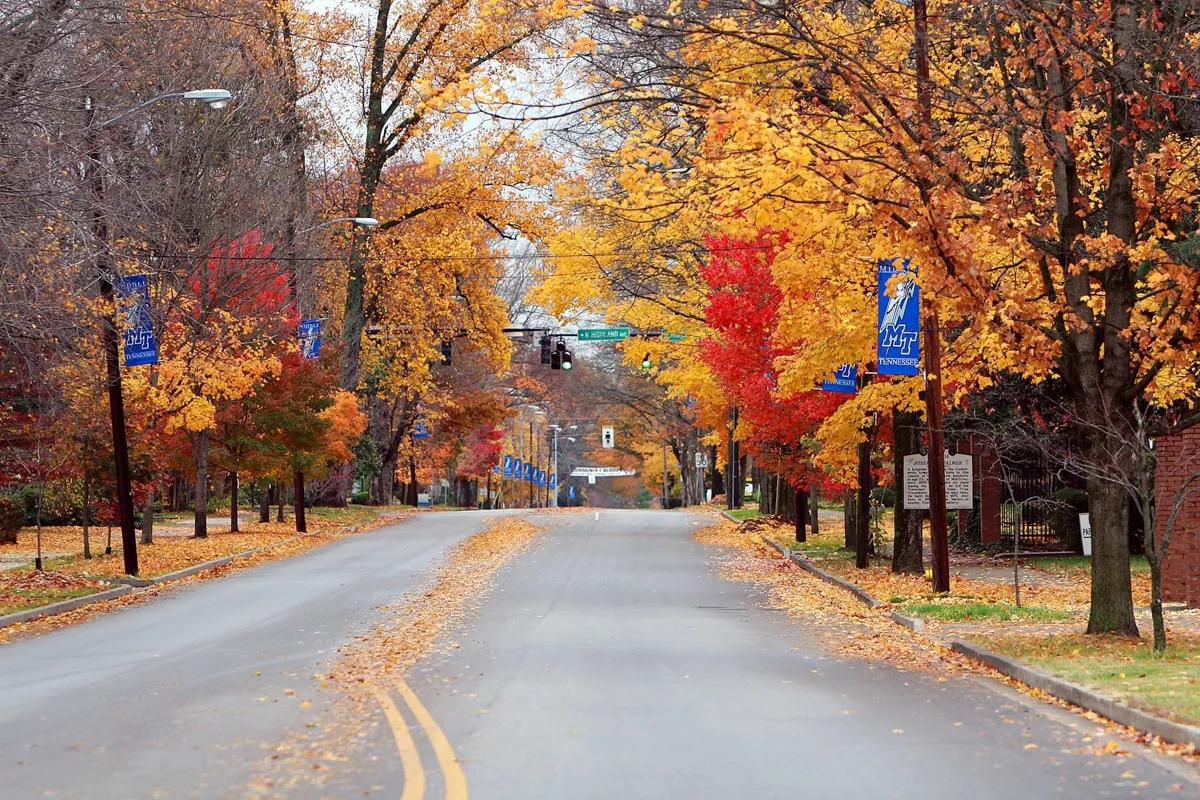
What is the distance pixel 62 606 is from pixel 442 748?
531 inches

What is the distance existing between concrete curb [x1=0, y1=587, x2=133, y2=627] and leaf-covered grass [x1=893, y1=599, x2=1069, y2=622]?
38.0ft

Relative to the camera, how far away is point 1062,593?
23781 mm

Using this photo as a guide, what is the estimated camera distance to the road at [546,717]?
350 inches

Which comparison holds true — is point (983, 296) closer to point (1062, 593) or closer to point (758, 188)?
point (758, 188)

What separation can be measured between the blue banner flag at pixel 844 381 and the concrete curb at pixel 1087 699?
9706 millimetres

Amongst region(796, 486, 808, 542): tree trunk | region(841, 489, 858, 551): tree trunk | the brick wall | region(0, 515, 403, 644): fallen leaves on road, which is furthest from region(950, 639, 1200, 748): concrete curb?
region(796, 486, 808, 542): tree trunk

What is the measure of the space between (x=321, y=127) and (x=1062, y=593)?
29783 mm

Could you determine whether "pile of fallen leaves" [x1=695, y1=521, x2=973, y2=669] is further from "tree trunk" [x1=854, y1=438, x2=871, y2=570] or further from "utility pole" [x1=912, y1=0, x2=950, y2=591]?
"utility pole" [x1=912, y1=0, x2=950, y2=591]

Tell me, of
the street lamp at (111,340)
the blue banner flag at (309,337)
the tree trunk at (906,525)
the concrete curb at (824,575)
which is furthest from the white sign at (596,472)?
the street lamp at (111,340)

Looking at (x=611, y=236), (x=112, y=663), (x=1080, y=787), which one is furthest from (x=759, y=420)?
(x=1080, y=787)

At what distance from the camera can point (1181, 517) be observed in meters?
21.4

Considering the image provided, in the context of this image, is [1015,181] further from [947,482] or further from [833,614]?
[947,482]

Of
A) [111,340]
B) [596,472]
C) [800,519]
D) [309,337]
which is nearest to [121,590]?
[111,340]

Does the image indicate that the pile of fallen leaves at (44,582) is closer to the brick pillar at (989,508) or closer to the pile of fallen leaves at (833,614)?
the pile of fallen leaves at (833,614)
